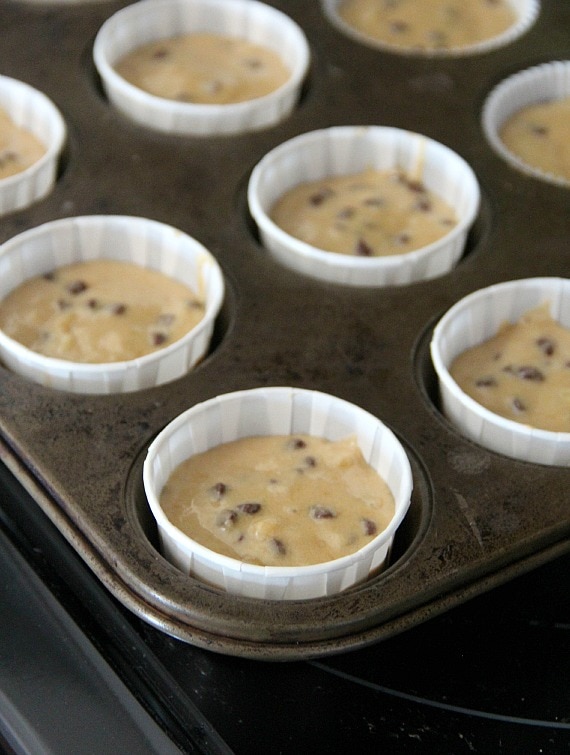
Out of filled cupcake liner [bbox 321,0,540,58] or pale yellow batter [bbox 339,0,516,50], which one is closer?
filled cupcake liner [bbox 321,0,540,58]

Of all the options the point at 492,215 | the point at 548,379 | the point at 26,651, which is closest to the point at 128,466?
the point at 26,651

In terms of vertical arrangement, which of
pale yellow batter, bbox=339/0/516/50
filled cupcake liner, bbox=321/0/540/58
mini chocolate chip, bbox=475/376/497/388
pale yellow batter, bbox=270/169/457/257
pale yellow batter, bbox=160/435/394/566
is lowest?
pale yellow batter, bbox=160/435/394/566

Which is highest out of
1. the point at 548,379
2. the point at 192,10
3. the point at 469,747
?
the point at 192,10

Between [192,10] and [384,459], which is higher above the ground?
[192,10]

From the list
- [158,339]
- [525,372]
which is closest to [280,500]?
[158,339]

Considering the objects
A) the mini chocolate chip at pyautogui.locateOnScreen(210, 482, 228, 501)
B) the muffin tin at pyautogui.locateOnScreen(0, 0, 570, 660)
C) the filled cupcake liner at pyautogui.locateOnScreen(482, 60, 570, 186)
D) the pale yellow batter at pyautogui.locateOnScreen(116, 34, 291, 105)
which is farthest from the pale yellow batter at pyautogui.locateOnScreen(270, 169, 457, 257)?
the mini chocolate chip at pyautogui.locateOnScreen(210, 482, 228, 501)

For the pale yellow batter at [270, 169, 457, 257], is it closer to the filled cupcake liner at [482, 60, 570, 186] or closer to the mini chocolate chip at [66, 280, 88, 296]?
the filled cupcake liner at [482, 60, 570, 186]

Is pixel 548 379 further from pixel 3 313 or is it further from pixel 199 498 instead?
pixel 3 313
